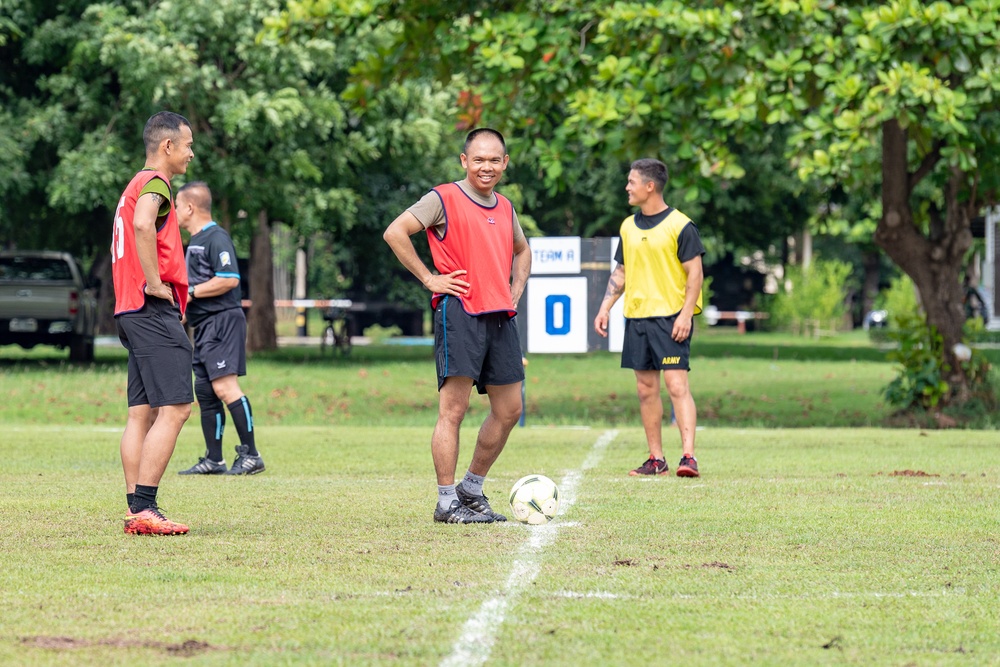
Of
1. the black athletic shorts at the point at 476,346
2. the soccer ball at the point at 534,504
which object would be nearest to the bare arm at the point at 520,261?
the black athletic shorts at the point at 476,346

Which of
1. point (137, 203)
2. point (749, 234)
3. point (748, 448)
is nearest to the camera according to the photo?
point (137, 203)

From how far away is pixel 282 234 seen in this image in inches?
2392

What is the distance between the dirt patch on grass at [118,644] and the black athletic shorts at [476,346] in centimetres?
295

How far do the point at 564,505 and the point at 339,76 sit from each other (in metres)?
20.0

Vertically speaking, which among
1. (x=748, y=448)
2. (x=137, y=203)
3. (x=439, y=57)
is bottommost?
(x=748, y=448)

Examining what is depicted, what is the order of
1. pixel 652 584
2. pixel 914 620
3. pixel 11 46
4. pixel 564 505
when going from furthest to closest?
1. pixel 11 46
2. pixel 564 505
3. pixel 652 584
4. pixel 914 620

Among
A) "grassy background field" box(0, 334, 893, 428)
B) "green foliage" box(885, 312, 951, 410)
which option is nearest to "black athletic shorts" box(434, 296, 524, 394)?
"grassy background field" box(0, 334, 893, 428)

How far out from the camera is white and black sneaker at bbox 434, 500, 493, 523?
7594mm

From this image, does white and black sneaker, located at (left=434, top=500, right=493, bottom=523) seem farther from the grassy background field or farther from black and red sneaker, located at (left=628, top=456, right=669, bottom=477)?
the grassy background field

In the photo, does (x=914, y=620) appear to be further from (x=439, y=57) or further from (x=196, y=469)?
(x=439, y=57)

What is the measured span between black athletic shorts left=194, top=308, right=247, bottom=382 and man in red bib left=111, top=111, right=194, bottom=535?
129 inches

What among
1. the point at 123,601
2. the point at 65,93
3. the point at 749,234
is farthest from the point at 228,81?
the point at 123,601

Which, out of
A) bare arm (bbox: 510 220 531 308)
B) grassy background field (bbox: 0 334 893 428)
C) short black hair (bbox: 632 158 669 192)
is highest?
short black hair (bbox: 632 158 669 192)

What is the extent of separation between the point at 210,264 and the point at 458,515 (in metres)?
3.85
